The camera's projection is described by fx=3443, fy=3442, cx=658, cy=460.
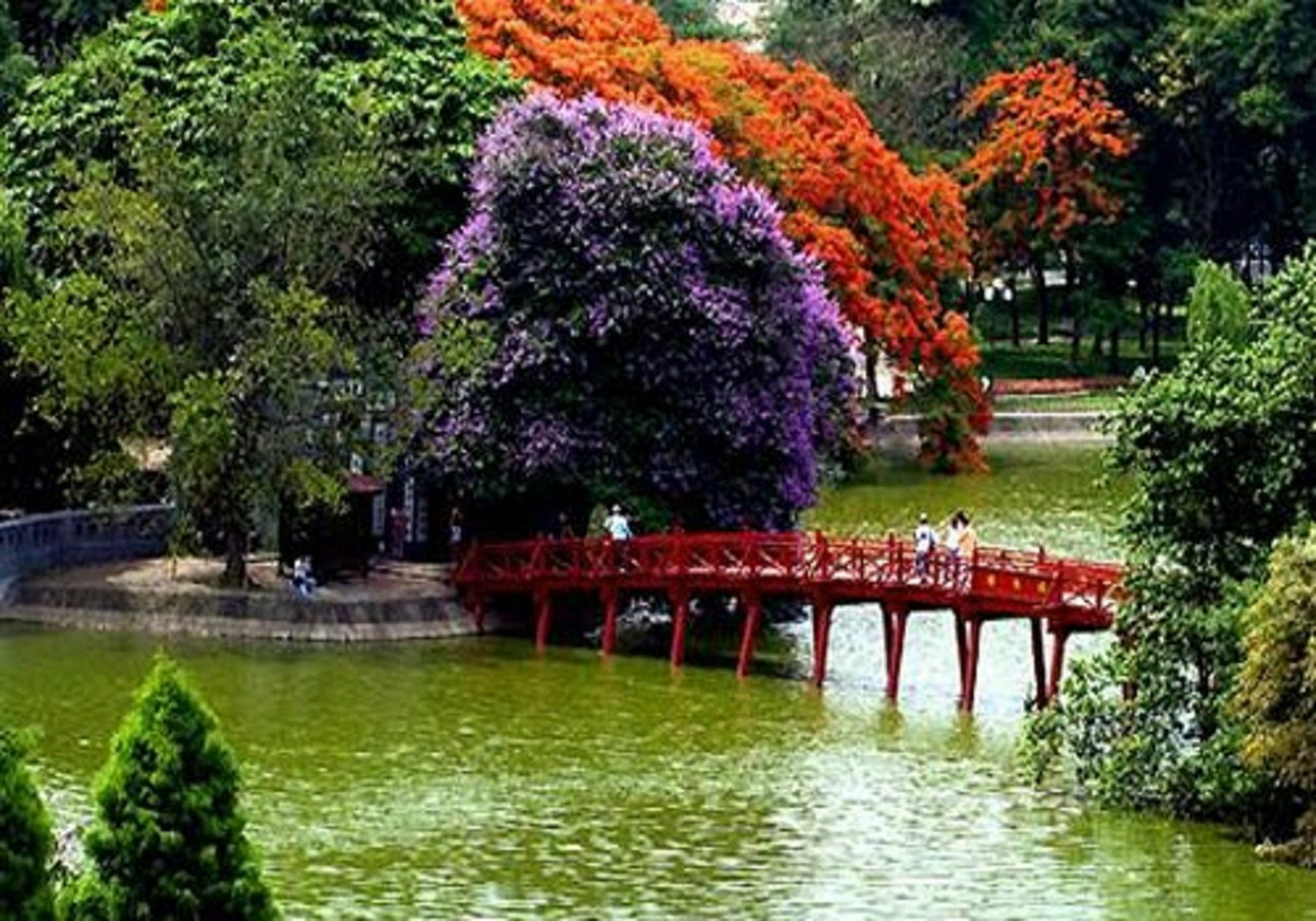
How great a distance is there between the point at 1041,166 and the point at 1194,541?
64.1 meters

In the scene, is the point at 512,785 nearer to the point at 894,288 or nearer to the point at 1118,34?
the point at 894,288

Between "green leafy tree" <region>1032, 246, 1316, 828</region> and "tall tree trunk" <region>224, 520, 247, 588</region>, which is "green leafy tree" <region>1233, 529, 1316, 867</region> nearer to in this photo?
"green leafy tree" <region>1032, 246, 1316, 828</region>

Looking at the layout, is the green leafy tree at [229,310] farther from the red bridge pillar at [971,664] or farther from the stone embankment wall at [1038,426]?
the stone embankment wall at [1038,426]

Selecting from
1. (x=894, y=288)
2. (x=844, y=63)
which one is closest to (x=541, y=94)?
(x=894, y=288)

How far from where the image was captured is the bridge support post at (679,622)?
181 feet

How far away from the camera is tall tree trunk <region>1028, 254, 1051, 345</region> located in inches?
4328

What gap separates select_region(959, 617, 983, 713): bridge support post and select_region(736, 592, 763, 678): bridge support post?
4263 mm

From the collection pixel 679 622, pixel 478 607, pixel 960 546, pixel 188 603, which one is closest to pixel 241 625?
pixel 188 603

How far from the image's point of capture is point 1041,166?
107 m

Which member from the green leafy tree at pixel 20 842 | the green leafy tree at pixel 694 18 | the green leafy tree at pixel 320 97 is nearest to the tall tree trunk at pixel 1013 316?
the green leafy tree at pixel 694 18

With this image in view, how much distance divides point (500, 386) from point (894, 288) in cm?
2787

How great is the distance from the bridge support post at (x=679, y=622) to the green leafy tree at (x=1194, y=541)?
11327mm

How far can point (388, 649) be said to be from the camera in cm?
5622

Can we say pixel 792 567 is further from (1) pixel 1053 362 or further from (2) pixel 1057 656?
(1) pixel 1053 362
